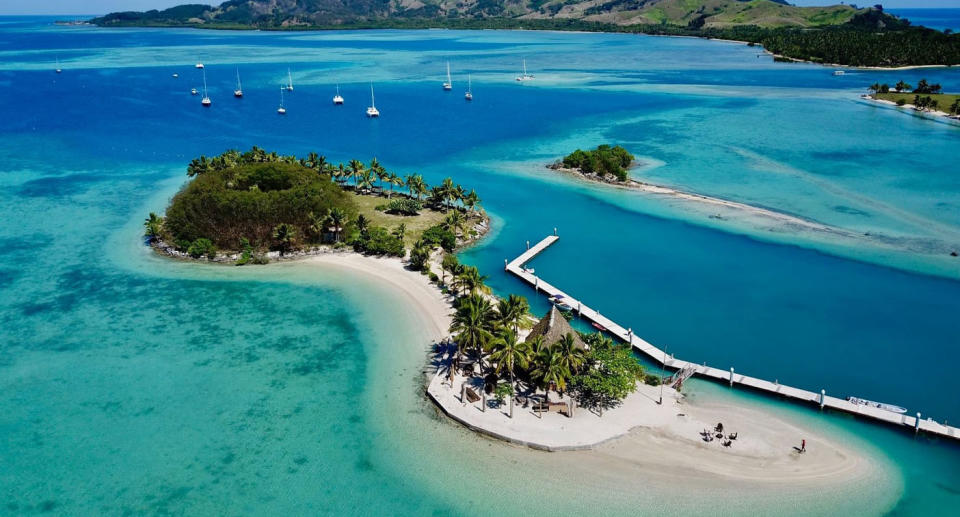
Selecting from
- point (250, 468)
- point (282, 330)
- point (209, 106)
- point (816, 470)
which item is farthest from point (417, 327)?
point (209, 106)

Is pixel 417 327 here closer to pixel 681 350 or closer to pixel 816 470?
pixel 681 350

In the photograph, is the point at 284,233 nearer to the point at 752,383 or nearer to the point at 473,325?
the point at 473,325

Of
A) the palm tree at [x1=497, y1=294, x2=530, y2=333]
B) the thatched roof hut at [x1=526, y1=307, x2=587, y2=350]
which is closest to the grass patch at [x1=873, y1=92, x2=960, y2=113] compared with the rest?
the thatched roof hut at [x1=526, y1=307, x2=587, y2=350]

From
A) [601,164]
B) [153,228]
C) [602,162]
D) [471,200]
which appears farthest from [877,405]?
[153,228]

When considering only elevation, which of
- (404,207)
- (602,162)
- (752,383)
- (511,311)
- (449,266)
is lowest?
(752,383)

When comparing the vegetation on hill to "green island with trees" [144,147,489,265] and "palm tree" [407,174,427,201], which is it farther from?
"palm tree" [407,174,427,201]

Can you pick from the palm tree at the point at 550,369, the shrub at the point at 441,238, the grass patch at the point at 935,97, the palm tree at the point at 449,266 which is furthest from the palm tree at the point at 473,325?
the grass patch at the point at 935,97

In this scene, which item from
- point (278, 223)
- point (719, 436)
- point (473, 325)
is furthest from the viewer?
point (278, 223)
